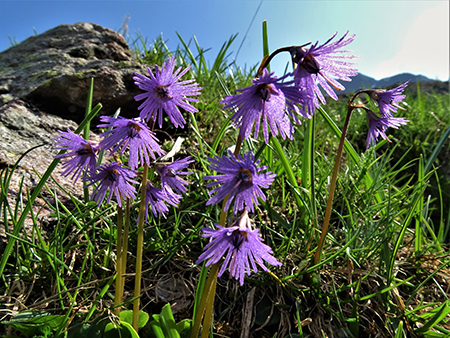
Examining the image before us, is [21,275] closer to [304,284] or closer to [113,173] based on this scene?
[113,173]

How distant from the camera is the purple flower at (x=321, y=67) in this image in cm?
102

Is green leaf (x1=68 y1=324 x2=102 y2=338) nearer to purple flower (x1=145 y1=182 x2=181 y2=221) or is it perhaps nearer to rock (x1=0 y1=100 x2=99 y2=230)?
purple flower (x1=145 y1=182 x2=181 y2=221)

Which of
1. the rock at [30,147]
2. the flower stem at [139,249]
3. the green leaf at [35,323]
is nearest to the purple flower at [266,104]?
the flower stem at [139,249]

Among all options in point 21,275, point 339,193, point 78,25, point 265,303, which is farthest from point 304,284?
point 78,25

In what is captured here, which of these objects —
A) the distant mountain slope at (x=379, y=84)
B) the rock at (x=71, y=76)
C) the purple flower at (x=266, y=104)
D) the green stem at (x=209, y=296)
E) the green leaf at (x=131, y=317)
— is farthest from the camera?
the distant mountain slope at (x=379, y=84)

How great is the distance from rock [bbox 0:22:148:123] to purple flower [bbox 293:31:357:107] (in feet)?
6.99

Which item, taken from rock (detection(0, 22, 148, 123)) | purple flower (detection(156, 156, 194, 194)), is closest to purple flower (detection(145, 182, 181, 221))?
purple flower (detection(156, 156, 194, 194))

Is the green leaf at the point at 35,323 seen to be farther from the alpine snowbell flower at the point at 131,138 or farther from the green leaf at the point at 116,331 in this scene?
the alpine snowbell flower at the point at 131,138

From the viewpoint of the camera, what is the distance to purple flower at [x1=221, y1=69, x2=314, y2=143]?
0.95 m

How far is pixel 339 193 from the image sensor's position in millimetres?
2455

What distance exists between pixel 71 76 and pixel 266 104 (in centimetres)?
248

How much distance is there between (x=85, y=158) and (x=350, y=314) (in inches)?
63.5

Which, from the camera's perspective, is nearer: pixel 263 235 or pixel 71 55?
pixel 263 235

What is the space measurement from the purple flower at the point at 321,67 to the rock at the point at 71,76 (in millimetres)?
2131
